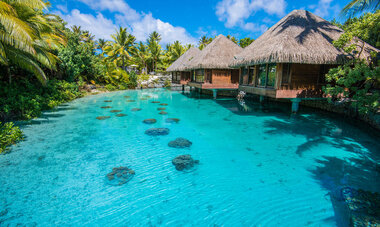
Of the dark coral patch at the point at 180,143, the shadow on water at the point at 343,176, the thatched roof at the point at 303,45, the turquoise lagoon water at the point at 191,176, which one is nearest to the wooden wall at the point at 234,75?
the thatched roof at the point at 303,45

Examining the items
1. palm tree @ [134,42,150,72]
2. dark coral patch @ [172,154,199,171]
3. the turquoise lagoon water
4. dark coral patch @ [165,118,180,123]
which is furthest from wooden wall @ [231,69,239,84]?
palm tree @ [134,42,150,72]

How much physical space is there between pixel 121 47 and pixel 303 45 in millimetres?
24020

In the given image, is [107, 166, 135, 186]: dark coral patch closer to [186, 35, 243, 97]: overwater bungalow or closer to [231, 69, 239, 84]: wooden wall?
[186, 35, 243, 97]: overwater bungalow

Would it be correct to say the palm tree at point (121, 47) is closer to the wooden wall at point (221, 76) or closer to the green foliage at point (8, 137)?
the wooden wall at point (221, 76)

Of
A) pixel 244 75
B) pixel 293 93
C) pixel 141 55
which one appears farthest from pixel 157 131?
pixel 141 55

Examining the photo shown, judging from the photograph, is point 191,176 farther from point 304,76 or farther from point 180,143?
point 304,76

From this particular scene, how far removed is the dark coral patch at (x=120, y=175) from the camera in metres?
4.01

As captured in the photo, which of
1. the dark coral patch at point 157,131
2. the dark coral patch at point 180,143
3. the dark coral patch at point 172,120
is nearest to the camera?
the dark coral patch at point 180,143

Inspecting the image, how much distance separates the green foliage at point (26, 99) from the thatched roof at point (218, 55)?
10.0 metres

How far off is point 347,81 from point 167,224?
7.35 metres

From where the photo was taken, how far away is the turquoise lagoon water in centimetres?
310

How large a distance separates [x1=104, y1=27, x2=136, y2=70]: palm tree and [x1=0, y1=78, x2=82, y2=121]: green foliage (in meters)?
15.0

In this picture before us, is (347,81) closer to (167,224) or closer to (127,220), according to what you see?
(167,224)

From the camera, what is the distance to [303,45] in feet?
26.5
